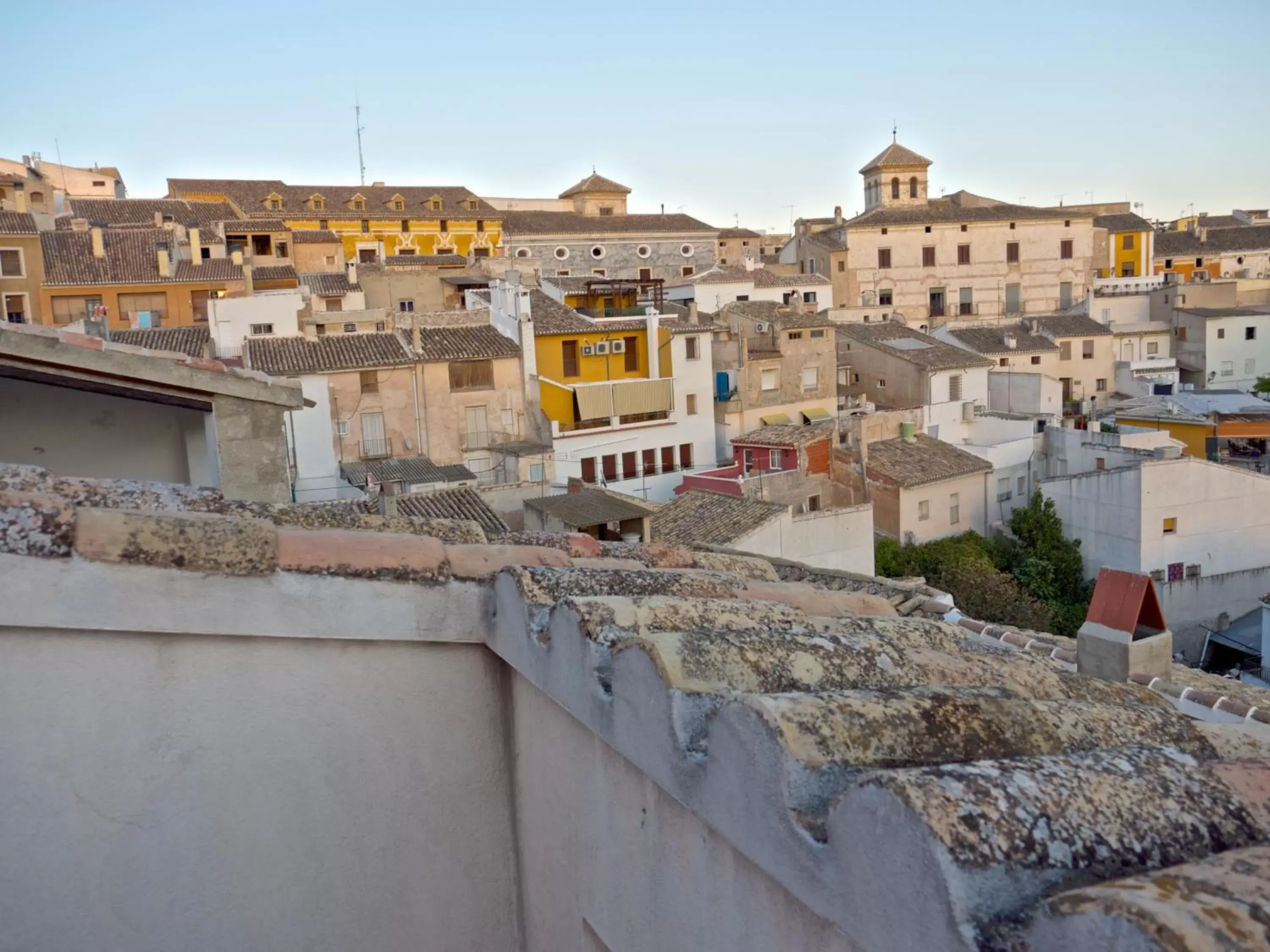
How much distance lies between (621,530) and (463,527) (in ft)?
44.2

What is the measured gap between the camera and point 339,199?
4588cm

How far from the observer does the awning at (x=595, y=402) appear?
27766 mm

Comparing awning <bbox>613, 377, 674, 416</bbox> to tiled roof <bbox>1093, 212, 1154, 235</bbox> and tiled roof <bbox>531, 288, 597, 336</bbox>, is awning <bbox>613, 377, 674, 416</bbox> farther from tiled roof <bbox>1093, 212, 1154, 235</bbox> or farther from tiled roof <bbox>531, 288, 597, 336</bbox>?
tiled roof <bbox>1093, 212, 1154, 235</bbox>

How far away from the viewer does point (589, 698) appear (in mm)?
2094

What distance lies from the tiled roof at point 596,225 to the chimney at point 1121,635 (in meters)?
42.3

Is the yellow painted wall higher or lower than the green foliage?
higher

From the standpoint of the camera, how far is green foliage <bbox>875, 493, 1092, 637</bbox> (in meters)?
21.6

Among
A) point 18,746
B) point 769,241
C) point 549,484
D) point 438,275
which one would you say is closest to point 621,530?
point 549,484

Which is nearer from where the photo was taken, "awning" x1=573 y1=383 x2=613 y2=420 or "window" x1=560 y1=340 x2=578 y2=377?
"awning" x1=573 y1=383 x2=613 y2=420

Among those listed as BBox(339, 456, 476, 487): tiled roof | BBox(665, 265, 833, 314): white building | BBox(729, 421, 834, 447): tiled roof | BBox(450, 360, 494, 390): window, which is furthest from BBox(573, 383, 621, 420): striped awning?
BBox(665, 265, 833, 314): white building

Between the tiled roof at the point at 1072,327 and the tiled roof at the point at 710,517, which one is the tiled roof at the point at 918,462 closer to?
the tiled roof at the point at 710,517

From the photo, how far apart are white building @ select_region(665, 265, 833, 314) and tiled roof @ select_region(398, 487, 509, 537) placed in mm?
21075

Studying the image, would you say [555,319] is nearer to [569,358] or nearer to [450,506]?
[569,358]

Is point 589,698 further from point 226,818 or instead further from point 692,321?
point 692,321
